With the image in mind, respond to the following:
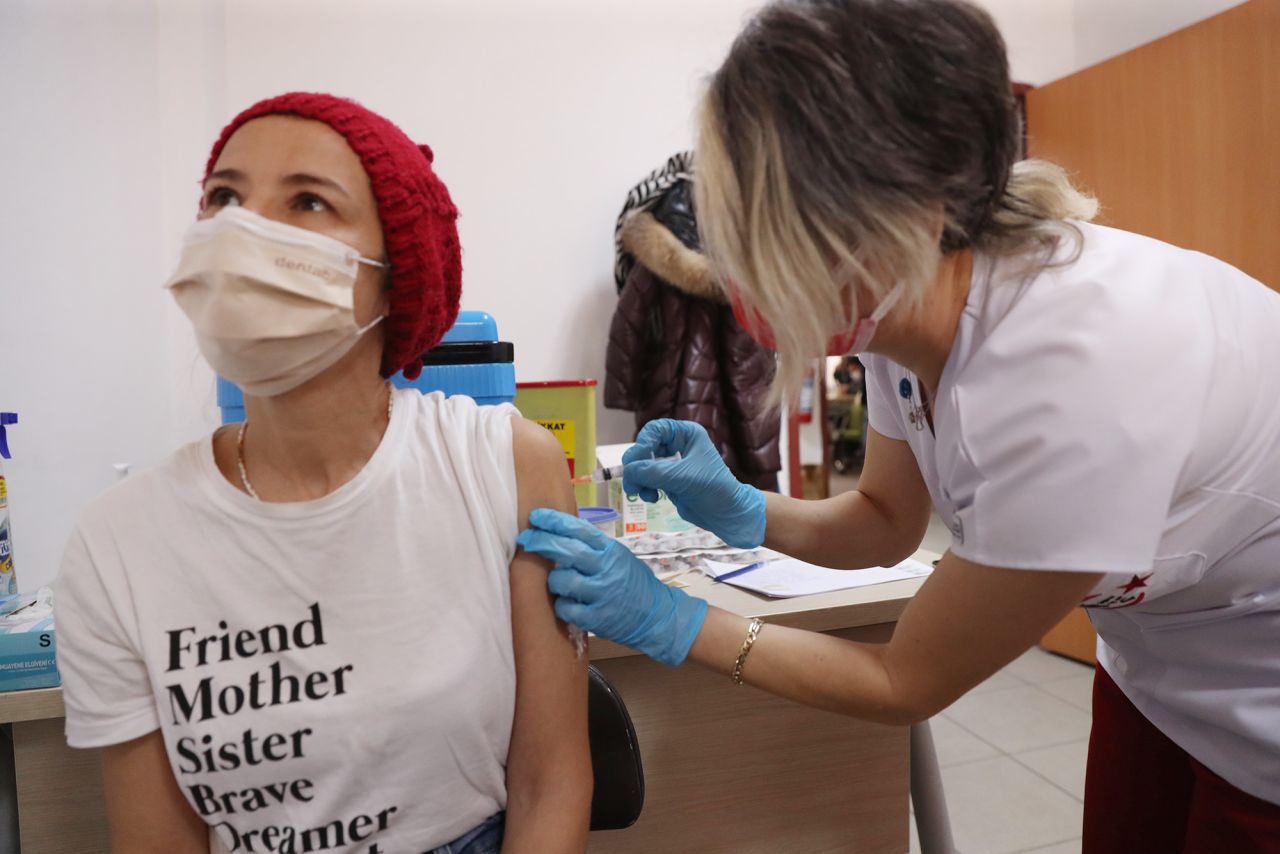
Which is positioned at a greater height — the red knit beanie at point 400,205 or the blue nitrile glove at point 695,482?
the red knit beanie at point 400,205

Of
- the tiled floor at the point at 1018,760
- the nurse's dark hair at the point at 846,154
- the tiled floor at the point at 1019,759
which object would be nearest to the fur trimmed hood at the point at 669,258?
the tiled floor at the point at 1019,759

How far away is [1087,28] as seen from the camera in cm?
379

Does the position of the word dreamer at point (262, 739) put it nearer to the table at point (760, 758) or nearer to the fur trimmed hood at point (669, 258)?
the table at point (760, 758)

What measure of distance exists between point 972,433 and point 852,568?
23.0 inches

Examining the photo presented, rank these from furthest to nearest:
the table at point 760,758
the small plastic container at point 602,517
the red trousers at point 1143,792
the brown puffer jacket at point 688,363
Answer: the brown puffer jacket at point 688,363 < the small plastic container at point 602,517 < the table at point 760,758 < the red trousers at point 1143,792

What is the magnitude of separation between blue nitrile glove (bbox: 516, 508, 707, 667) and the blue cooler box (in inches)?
23.0

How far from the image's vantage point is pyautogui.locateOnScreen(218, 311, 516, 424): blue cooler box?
1.49 metres

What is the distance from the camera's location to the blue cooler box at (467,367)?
149cm

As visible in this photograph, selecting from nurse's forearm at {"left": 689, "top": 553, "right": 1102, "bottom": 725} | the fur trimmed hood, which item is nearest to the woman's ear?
nurse's forearm at {"left": 689, "top": 553, "right": 1102, "bottom": 725}

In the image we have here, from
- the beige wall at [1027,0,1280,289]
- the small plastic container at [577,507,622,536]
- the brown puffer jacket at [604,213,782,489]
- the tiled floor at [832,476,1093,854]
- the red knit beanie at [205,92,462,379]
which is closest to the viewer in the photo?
the red knit beanie at [205,92,462,379]

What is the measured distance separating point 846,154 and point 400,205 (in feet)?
1.62

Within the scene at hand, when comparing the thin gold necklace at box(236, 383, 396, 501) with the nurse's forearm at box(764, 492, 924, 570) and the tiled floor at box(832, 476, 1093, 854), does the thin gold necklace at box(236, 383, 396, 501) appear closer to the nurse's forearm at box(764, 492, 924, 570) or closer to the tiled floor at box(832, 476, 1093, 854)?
the nurse's forearm at box(764, 492, 924, 570)

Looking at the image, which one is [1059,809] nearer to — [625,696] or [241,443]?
[625,696]

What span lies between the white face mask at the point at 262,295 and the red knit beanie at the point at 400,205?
0.22 ft
